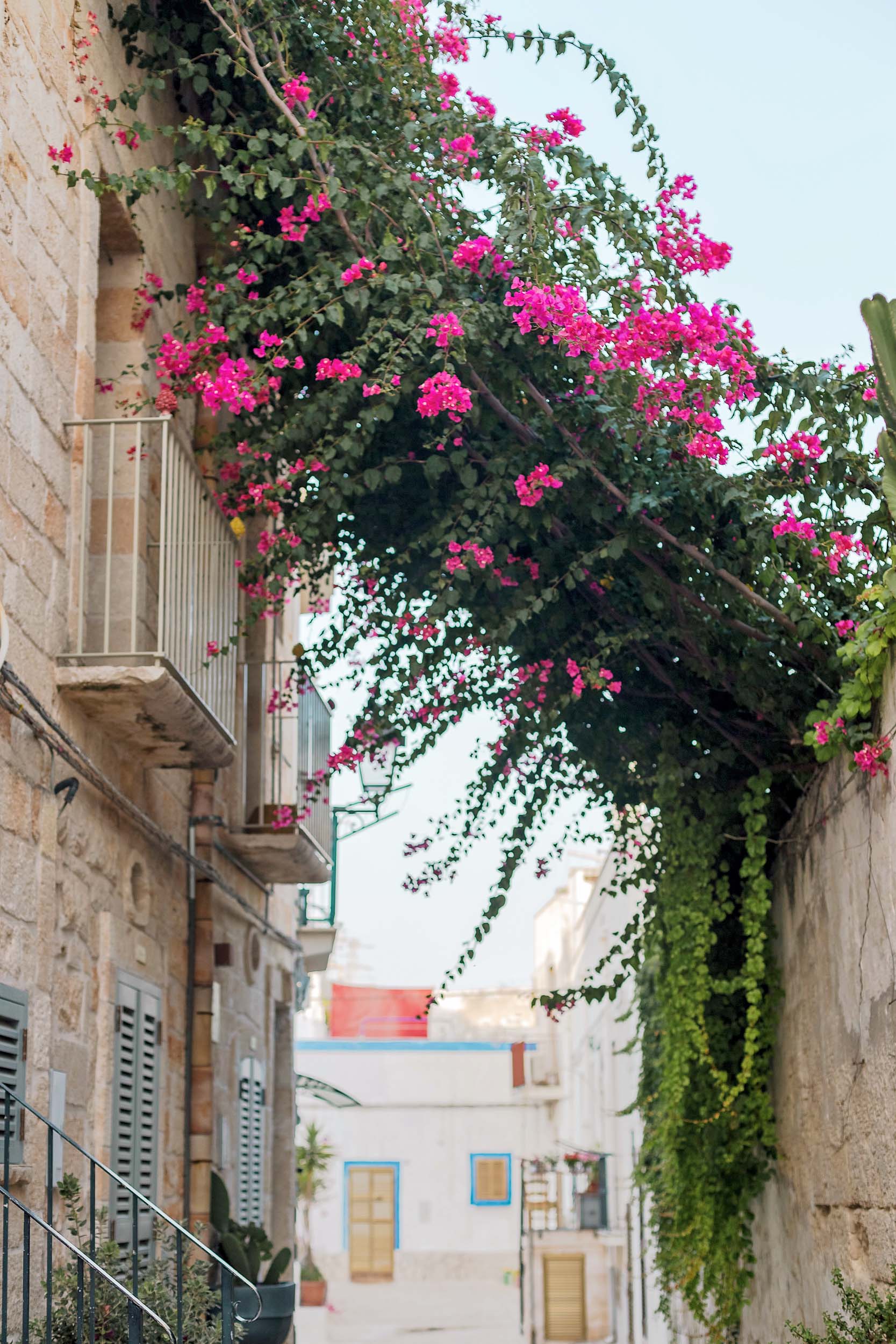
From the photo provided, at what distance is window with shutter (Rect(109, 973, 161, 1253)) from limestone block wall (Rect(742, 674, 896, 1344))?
2.65 metres

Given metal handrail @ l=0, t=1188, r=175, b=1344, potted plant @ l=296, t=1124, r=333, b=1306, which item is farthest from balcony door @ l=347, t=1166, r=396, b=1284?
metal handrail @ l=0, t=1188, r=175, b=1344

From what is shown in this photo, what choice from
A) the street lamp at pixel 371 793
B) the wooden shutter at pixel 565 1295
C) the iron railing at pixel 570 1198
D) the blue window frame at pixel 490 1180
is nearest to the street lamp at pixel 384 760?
the street lamp at pixel 371 793

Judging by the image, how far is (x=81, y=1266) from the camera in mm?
4160

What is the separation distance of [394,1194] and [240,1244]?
2371 cm

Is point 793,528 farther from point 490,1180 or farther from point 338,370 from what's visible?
point 490,1180

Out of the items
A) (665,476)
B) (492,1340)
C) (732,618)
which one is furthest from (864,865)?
(492,1340)

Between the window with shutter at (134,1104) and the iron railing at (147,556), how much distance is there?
49.7 inches

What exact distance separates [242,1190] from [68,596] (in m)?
4.49

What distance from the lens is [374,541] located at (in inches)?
245

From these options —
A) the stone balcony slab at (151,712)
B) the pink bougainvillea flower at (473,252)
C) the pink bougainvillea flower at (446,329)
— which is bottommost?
the stone balcony slab at (151,712)

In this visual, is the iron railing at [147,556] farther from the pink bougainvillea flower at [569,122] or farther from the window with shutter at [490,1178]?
the window with shutter at [490,1178]

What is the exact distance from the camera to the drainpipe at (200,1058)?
7402 millimetres

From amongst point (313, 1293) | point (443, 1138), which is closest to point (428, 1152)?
point (443, 1138)

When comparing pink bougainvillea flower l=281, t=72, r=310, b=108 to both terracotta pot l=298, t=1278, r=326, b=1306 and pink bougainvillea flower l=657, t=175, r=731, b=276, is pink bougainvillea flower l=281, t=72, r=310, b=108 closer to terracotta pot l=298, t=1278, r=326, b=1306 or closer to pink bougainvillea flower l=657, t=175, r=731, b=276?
pink bougainvillea flower l=657, t=175, r=731, b=276
